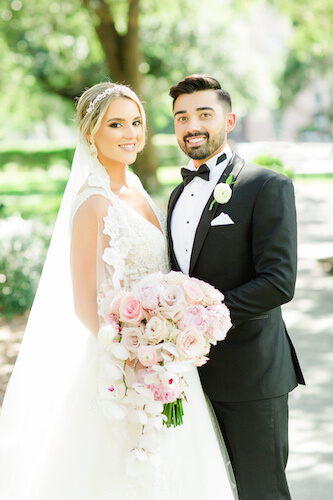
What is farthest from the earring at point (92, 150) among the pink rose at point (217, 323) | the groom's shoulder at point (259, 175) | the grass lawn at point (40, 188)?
the grass lawn at point (40, 188)

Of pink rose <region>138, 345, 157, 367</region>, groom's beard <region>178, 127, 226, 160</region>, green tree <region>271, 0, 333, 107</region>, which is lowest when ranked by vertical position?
pink rose <region>138, 345, 157, 367</region>

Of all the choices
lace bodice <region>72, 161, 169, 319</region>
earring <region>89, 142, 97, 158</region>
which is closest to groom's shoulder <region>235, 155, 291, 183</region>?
lace bodice <region>72, 161, 169, 319</region>

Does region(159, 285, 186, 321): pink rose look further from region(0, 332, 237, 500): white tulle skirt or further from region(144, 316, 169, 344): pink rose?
region(0, 332, 237, 500): white tulle skirt

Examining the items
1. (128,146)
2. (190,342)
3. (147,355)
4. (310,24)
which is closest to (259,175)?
(128,146)

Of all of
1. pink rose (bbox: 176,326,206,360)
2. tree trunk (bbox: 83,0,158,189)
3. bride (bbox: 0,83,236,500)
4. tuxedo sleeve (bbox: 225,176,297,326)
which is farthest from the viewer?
tree trunk (bbox: 83,0,158,189)

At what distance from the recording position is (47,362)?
3.10 m

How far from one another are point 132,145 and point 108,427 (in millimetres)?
1404

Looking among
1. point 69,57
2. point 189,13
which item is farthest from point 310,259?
point 69,57

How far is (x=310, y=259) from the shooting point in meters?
10.1

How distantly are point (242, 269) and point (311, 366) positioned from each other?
3.27 metres

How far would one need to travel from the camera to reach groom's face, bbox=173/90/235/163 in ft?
9.69

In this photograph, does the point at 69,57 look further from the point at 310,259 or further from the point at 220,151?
the point at 220,151

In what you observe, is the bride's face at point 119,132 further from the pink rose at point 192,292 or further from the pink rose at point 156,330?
the pink rose at point 156,330

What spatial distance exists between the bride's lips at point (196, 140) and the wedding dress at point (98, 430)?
450 millimetres
